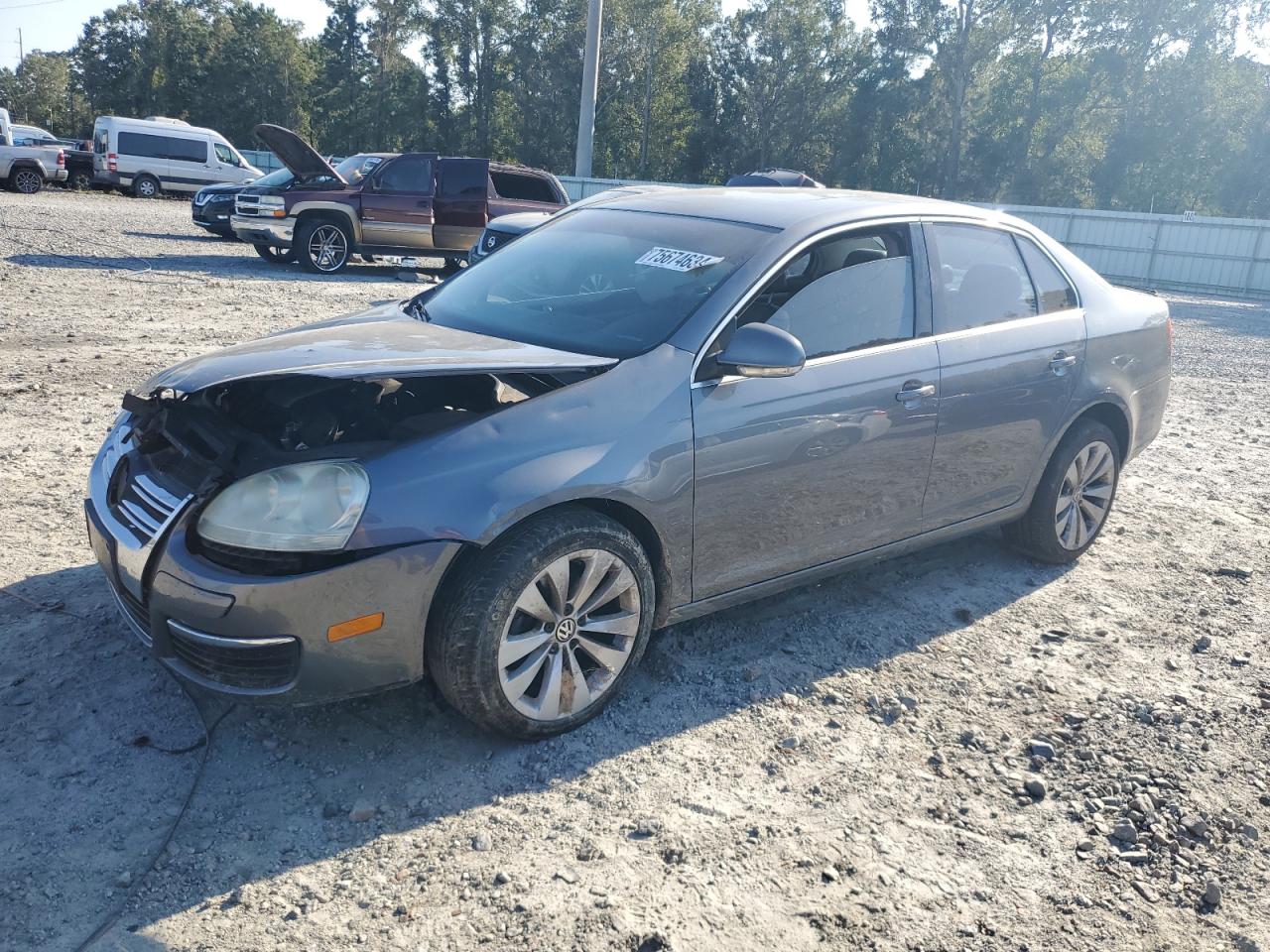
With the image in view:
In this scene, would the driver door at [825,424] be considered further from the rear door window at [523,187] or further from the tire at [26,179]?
the tire at [26,179]

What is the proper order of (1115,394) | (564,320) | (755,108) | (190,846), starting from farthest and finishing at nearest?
(755,108)
(1115,394)
(564,320)
(190,846)

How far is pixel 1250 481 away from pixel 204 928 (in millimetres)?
6868

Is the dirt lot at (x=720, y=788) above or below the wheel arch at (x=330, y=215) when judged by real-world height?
below

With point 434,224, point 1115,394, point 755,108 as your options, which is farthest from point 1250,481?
point 755,108

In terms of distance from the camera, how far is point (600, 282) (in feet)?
13.2

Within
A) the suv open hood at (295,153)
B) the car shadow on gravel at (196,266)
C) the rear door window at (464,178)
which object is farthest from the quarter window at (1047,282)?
the rear door window at (464,178)

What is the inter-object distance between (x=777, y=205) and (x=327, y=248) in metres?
12.7

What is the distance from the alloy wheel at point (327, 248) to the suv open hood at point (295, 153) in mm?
805

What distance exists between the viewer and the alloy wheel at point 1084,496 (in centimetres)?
501

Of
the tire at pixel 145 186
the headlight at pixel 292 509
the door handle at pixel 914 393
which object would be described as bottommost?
the headlight at pixel 292 509

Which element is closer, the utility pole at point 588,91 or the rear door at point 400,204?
the rear door at point 400,204

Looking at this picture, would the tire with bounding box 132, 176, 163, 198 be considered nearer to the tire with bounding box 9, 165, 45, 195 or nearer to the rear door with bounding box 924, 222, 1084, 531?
the tire with bounding box 9, 165, 45, 195

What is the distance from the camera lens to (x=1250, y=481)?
691 centimetres

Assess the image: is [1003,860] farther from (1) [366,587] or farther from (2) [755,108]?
(2) [755,108]
